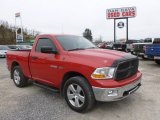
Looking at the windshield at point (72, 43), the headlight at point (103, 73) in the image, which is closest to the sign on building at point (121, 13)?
the windshield at point (72, 43)

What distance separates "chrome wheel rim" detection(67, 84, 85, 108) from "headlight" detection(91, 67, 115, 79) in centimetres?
54

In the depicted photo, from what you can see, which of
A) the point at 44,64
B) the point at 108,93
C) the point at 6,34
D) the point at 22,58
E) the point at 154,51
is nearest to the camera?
the point at 108,93

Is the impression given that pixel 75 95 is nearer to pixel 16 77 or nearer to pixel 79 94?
pixel 79 94

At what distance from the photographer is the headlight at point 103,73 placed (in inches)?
165

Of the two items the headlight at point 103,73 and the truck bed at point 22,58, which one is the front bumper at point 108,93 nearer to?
the headlight at point 103,73

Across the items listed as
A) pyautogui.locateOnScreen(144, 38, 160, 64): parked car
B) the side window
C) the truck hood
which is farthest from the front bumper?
pyautogui.locateOnScreen(144, 38, 160, 64): parked car

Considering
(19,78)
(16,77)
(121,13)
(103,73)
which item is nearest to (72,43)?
(103,73)

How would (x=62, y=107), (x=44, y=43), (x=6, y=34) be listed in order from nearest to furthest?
(x=62, y=107) → (x=44, y=43) → (x=6, y=34)

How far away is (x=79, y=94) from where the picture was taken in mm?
4590

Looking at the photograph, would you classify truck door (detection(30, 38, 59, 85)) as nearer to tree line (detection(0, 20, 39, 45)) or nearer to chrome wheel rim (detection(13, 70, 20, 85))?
chrome wheel rim (detection(13, 70, 20, 85))

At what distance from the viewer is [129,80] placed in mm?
4594

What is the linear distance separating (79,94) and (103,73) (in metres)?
0.81

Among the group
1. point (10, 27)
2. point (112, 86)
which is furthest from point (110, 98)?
point (10, 27)

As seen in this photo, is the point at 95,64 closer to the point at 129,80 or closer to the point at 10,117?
the point at 129,80
